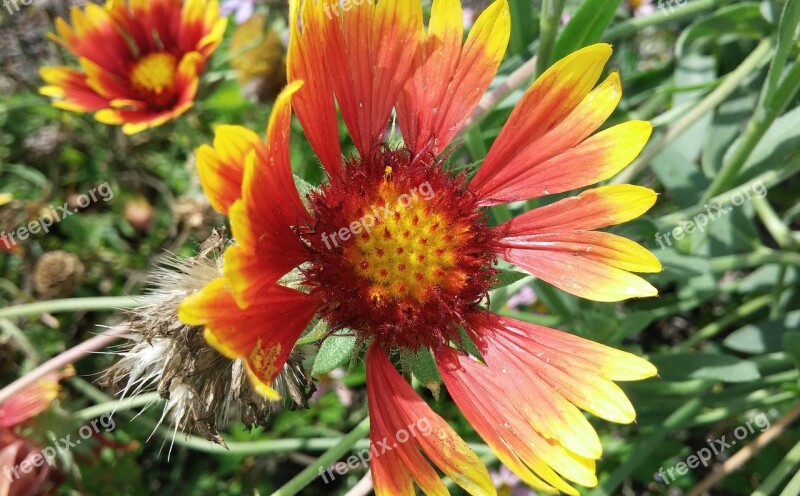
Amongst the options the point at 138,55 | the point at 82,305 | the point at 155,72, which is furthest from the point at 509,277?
the point at 138,55

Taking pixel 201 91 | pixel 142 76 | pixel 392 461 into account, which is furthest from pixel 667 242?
pixel 142 76

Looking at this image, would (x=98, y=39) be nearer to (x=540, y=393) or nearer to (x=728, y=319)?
(x=540, y=393)

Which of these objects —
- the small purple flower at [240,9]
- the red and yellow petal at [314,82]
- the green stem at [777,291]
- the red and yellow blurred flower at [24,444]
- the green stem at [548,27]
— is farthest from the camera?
the small purple flower at [240,9]

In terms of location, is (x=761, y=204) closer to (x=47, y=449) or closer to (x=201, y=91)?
(x=201, y=91)

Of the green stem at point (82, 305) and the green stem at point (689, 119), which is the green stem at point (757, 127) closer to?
the green stem at point (689, 119)

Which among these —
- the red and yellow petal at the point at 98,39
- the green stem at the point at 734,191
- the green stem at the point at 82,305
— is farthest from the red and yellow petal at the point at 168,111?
the green stem at the point at 734,191

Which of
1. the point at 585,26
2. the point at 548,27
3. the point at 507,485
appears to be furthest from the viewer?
the point at 507,485
